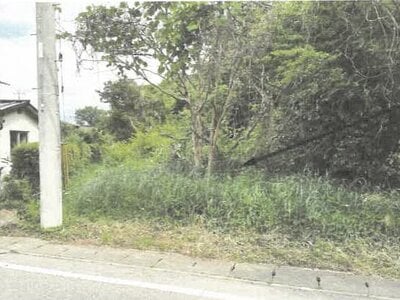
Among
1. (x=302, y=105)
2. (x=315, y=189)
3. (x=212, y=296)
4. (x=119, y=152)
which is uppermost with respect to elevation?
(x=302, y=105)

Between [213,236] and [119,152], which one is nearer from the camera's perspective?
[213,236]

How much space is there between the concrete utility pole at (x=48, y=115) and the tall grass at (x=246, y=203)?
0.63 m

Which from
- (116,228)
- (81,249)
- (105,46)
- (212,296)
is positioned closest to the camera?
(212,296)

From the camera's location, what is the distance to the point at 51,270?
4.63 m

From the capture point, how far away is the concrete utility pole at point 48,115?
6031 millimetres

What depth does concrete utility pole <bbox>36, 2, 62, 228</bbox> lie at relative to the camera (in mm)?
6031

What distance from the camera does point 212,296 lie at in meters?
3.98

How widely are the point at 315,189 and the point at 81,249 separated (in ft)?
10.1

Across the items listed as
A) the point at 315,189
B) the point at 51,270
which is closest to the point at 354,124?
the point at 315,189

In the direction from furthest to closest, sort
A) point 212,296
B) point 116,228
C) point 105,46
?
point 105,46, point 116,228, point 212,296

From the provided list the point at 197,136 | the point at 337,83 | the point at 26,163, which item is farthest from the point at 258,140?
the point at 26,163

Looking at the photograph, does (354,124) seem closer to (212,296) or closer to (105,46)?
(105,46)

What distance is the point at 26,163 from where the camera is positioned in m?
9.55

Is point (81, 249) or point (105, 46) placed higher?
point (105, 46)
